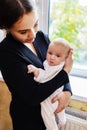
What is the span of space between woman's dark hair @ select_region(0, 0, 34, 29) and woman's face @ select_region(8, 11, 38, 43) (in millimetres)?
19

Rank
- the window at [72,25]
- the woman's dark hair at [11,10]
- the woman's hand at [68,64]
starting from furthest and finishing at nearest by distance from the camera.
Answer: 1. the window at [72,25]
2. the woman's hand at [68,64]
3. the woman's dark hair at [11,10]

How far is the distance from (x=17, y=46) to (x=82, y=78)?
90cm

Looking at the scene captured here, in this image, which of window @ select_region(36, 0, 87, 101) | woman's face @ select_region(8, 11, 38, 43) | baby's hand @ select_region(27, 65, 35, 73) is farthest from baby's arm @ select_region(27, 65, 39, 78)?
window @ select_region(36, 0, 87, 101)

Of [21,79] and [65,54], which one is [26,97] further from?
[65,54]

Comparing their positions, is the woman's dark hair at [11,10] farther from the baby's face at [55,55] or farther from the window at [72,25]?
the window at [72,25]

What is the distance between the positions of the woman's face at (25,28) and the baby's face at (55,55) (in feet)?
0.41

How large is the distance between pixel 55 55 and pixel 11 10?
304mm

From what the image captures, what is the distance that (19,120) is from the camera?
1.16m

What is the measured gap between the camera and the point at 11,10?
0.92 meters

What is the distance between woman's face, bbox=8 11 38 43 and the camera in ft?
3.15

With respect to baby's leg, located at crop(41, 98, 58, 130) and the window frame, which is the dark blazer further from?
the window frame

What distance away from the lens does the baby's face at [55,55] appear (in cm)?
106

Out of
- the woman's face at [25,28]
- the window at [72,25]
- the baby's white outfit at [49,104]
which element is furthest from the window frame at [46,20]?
the woman's face at [25,28]

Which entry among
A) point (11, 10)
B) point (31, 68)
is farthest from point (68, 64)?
point (11, 10)
